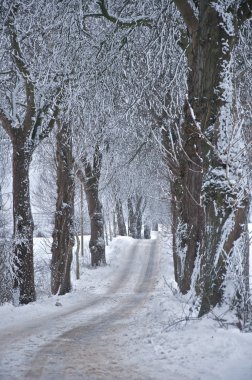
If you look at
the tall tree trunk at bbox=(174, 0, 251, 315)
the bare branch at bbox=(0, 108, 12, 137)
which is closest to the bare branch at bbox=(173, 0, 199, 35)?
the tall tree trunk at bbox=(174, 0, 251, 315)

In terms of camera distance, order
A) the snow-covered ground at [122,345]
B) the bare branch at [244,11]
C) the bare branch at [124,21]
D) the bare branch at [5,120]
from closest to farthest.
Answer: the snow-covered ground at [122,345]
the bare branch at [244,11]
the bare branch at [124,21]
the bare branch at [5,120]

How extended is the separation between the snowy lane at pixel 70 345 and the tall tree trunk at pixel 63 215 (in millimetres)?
2542

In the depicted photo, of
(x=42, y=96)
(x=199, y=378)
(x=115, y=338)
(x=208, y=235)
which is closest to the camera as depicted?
(x=199, y=378)

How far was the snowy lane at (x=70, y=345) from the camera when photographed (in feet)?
16.5

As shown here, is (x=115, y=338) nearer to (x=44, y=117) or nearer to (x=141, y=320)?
(x=141, y=320)

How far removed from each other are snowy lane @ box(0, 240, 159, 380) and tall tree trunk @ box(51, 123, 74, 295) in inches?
100

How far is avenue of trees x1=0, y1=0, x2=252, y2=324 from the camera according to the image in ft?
21.1

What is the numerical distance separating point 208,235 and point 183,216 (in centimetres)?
497

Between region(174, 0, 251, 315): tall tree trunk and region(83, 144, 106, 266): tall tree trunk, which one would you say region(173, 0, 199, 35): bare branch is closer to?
region(174, 0, 251, 315): tall tree trunk

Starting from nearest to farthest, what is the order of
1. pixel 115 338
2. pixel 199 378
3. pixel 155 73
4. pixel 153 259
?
pixel 199 378
pixel 115 338
pixel 155 73
pixel 153 259

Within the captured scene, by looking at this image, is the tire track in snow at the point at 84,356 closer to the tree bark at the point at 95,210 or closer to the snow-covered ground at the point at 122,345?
the snow-covered ground at the point at 122,345

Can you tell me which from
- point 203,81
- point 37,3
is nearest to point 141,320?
point 203,81

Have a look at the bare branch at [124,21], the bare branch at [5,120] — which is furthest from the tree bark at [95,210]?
the bare branch at [124,21]

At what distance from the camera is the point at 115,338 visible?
23.5 feet
